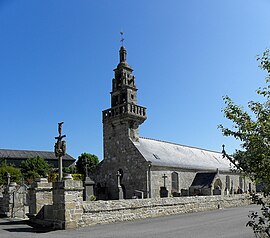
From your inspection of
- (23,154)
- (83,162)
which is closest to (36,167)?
(83,162)

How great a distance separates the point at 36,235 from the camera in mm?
11094

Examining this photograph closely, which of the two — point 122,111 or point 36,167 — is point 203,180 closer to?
point 122,111

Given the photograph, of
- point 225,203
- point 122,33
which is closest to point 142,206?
point 225,203

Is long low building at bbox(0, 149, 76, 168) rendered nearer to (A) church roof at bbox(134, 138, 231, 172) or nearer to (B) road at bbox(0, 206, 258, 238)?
(A) church roof at bbox(134, 138, 231, 172)

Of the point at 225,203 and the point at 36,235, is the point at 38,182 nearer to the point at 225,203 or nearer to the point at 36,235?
the point at 36,235

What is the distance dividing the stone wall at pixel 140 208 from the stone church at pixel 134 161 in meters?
6.37

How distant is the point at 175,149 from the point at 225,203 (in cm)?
1188

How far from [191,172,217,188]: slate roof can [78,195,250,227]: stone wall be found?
636 cm

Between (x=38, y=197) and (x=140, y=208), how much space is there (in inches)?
209

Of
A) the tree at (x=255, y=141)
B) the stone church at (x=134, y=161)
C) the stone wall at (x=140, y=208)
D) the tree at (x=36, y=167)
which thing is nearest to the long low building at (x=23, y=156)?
the tree at (x=36, y=167)

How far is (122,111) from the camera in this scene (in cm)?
3034

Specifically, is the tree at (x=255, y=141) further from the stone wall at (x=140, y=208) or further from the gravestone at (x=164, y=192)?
the gravestone at (x=164, y=192)

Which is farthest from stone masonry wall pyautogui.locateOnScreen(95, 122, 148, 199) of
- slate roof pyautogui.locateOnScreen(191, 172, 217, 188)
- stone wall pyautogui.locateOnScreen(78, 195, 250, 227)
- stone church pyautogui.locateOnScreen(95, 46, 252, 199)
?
stone wall pyautogui.locateOnScreen(78, 195, 250, 227)

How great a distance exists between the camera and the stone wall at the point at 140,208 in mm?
13680
